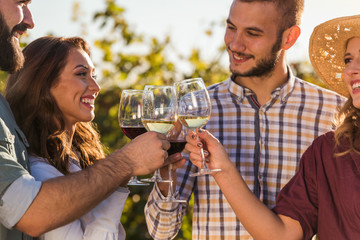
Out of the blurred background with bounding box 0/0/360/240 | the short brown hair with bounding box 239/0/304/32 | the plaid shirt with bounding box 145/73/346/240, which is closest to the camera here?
the plaid shirt with bounding box 145/73/346/240

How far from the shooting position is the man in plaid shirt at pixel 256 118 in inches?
130

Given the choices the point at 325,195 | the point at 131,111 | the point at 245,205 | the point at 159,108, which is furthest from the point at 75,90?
the point at 325,195

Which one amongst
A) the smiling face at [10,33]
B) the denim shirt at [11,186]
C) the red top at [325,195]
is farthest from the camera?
the red top at [325,195]

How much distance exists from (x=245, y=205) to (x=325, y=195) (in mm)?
403

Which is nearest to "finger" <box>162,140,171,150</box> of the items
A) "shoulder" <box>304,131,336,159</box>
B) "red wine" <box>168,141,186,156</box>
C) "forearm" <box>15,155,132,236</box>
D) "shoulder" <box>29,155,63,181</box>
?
"red wine" <box>168,141,186,156</box>

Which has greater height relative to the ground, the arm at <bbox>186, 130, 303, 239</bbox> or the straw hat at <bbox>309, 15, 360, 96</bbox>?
the straw hat at <bbox>309, 15, 360, 96</bbox>

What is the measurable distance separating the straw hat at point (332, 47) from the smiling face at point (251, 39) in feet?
0.94

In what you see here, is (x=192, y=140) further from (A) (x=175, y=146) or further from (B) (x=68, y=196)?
(B) (x=68, y=196)

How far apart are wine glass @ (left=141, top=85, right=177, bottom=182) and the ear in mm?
1346

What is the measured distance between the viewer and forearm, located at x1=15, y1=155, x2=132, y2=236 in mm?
2205

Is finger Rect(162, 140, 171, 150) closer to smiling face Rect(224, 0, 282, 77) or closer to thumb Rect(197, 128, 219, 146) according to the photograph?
thumb Rect(197, 128, 219, 146)

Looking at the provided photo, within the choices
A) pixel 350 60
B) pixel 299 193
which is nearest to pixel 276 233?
pixel 299 193

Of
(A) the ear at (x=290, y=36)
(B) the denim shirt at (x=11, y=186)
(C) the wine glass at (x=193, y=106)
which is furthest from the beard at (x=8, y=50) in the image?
(A) the ear at (x=290, y=36)

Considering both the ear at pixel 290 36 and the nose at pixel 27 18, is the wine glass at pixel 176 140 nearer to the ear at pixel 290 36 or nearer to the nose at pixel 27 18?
the nose at pixel 27 18
